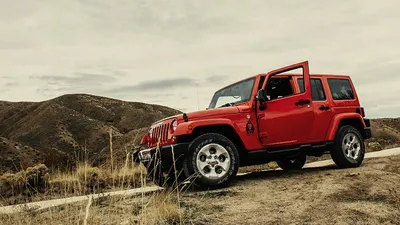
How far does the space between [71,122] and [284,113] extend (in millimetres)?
47339

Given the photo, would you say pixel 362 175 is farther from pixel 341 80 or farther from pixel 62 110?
pixel 62 110

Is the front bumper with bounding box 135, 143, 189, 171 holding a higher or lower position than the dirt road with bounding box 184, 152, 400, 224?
higher

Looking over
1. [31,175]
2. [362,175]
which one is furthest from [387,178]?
[31,175]

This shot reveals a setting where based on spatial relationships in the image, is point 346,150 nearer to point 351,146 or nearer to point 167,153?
point 351,146

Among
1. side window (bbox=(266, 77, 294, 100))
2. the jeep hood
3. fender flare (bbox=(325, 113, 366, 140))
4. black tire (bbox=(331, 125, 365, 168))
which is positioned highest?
side window (bbox=(266, 77, 294, 100))

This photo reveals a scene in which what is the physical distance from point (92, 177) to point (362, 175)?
7635 mm

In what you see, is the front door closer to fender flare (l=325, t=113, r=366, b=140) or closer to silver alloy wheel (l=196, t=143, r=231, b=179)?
fender flare (l=325, t=113, r=366, b=140)

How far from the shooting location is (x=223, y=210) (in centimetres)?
517

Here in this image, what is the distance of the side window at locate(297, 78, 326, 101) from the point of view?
8.17 meters

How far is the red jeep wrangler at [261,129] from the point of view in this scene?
6.63 metres

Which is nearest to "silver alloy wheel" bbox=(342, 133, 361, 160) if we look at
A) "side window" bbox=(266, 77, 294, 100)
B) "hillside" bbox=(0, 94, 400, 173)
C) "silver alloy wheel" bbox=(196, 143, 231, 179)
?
"side window" bbox=(266, 77, 294, 100)

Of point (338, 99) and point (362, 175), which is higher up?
point (338, 99)

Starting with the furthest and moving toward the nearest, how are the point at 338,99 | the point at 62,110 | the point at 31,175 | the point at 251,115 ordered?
1. the point at 62,110
2. the point at 31,175
3. the point at 338,99
4. the point at 251,115

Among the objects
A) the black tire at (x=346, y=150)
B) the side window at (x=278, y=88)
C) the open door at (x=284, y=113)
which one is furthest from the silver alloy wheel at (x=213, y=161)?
the black tire at (x=346, y=150)
